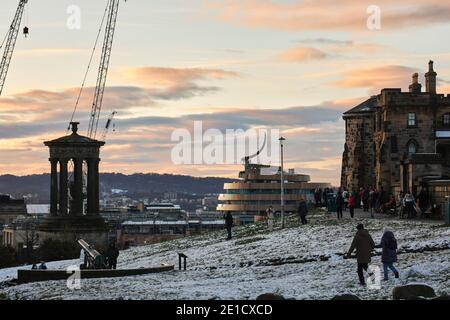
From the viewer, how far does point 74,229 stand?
11206 centimetres

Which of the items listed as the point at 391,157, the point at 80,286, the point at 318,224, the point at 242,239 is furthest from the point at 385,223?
the point at 391,157

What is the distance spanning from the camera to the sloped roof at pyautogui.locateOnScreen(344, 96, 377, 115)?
9633cm

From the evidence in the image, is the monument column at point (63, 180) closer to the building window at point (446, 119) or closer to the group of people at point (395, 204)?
the building window at point (446, 119)

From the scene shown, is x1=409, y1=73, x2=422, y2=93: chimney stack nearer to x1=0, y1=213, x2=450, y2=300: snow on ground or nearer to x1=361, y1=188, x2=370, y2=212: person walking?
x1=361, y1=188, x2=370, y2=212: person walking

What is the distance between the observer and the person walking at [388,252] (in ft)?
99.2

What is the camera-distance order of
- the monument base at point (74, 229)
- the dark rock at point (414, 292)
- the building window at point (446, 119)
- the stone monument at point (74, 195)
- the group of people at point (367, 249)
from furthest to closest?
1. the stone monument at point (74, 195)
2. the monument base at point (74, 229)
3. the building window at point (446, 119)
4. the group of people at point (367, 249)
5. the dark rock at point (414, 292)

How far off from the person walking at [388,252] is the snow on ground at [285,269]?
0.41 meters

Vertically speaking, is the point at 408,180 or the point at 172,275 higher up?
the point at 408,180

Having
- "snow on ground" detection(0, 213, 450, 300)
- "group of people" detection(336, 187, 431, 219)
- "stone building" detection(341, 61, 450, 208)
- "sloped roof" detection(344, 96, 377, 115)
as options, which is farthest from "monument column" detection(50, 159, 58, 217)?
"snow on ground" detection(0, 213, 450, 300)

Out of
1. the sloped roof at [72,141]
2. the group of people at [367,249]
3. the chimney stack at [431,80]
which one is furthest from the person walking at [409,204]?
the sloped roof at [72,141]

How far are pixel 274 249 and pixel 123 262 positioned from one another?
57.4 ft

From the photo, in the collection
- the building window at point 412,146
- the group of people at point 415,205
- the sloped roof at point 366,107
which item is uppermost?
the sloped roof at point 366,107

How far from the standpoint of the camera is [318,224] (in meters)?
53.8

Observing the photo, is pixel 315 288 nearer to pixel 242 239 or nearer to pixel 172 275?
pixel 172 275
